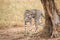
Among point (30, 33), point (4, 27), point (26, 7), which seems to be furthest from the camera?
point (26, 7)

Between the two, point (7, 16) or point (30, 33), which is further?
point (7, 16)

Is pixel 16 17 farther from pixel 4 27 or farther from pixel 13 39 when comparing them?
pixel 13 39

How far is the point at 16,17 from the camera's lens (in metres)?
13.1

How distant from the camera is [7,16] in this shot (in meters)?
13.2

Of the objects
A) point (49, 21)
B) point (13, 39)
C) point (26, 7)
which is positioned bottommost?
point (13, 39)

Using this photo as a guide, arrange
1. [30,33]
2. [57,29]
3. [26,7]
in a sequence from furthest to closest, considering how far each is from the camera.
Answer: [26,7], [30,33], [57,29]

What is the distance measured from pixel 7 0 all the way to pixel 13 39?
16.1 ft

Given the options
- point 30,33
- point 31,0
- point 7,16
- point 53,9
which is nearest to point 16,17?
point 7,16

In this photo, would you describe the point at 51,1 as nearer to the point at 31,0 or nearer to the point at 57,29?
the point at 57,29

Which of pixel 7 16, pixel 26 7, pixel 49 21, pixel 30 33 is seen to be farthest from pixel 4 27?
pixel 49 21

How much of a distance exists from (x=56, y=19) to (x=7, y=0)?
5130mm

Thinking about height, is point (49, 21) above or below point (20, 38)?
above

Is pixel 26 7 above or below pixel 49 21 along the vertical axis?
above

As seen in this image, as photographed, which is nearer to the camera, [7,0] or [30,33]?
[30,33]
